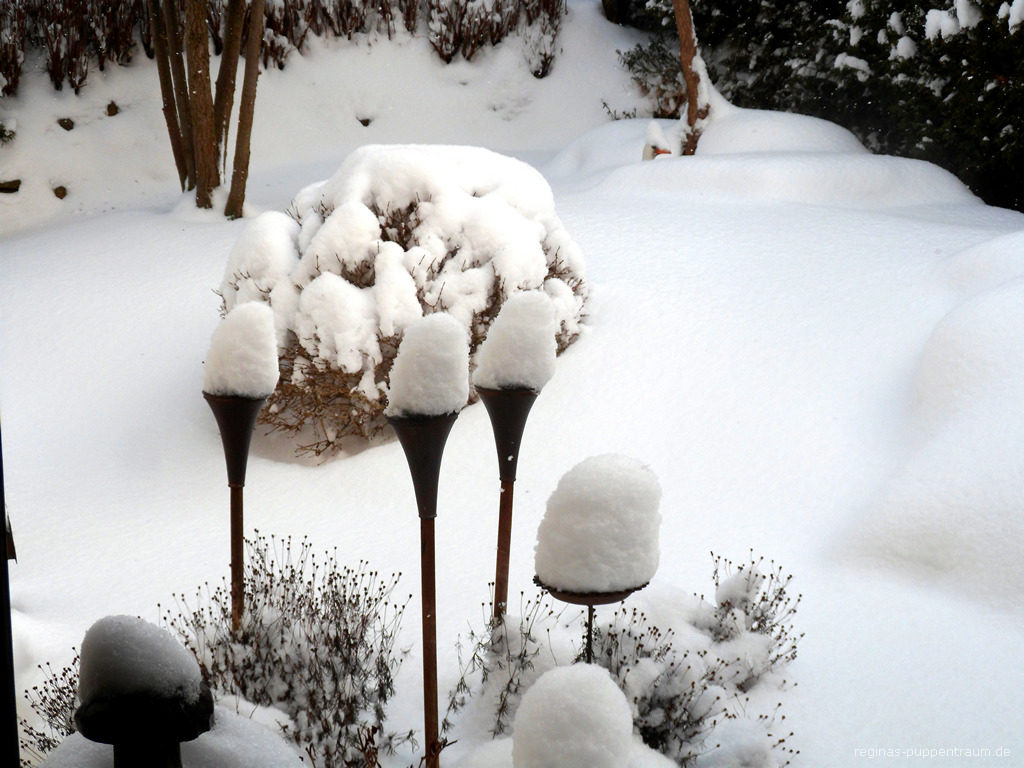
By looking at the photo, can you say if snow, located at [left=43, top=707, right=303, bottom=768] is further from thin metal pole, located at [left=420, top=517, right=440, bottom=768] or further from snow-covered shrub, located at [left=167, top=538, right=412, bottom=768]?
snow-covered shrub, located at [left=167, top=538, right=412, bottom=768]

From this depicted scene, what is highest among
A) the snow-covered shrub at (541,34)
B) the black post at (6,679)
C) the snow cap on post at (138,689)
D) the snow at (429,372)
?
the snow-covered shrub at (541,34)

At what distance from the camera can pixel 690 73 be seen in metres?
6.37

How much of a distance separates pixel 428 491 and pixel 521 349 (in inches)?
12.2

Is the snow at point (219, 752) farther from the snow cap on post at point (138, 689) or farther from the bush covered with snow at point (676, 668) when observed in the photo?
the bush covered with snow at point (676, 668)

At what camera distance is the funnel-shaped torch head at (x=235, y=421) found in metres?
1.84

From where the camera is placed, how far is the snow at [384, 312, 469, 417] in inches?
59.4

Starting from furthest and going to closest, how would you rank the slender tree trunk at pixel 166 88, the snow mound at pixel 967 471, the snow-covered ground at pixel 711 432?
the slender tree trunk at pixel 166 88
the snow mound at pixel 967 471
the snow-covered ground at pixel 711 432

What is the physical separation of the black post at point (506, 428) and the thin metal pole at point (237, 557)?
555 millimetres

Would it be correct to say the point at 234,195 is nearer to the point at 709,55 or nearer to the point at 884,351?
the point at 884,351

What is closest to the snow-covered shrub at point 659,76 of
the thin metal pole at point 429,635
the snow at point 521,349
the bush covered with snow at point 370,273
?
the bush covered with snow at point 370,273

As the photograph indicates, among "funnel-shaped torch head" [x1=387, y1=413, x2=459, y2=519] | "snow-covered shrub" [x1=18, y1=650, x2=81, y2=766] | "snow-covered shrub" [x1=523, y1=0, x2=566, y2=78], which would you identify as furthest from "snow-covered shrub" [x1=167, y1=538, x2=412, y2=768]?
"snow-covered shrub" [x1=523, y1=0, x2=566, y2=78]

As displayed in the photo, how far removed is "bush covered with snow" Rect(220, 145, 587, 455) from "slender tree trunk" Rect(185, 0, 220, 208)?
228 centimetres

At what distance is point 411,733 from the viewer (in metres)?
1.91

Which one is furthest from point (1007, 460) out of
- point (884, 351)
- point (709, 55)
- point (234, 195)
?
point (709, 55)
